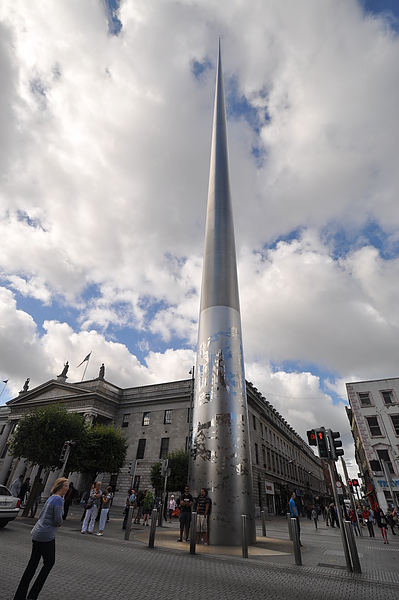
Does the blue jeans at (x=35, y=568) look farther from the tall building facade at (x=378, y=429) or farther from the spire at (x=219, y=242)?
the tall building facade at (x=378, y=429)

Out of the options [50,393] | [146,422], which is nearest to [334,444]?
[146,422]

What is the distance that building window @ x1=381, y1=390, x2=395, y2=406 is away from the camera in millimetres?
36406

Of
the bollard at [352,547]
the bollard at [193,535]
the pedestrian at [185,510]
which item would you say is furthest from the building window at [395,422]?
the bollard at [193,535]

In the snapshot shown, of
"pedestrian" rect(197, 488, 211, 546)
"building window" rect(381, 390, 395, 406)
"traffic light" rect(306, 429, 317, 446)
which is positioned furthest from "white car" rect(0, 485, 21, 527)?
"building window" rect(381, 390, 395, 406)

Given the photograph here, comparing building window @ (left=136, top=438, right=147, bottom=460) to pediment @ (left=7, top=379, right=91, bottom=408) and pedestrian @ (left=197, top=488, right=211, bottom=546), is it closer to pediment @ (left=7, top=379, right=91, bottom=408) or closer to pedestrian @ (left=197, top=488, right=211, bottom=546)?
pediment @ (left=7, top=379, right=91, bottom=408)

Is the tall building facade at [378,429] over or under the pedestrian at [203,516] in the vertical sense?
over

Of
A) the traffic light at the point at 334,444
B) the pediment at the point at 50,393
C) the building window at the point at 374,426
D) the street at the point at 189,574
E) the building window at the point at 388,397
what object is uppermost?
the pediment at the point at 50,393

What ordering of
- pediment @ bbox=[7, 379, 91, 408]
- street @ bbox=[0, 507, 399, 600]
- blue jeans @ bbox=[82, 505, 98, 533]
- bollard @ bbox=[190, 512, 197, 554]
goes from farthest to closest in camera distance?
pediment @ bbox=[7, 379, 91, 408]
blue jeans @ bbox=[82, 505, 98, 533]
bollard @ bbox=[190, 512, 197, 554]
street @ bbox=[0, 507, 399, 600]

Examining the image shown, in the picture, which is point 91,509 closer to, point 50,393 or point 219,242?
point 219,242

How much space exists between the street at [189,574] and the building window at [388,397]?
30.9m

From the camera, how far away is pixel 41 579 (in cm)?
436

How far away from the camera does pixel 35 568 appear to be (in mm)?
4281

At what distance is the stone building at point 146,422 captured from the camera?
36250mm

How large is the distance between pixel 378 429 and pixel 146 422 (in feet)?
87.2
